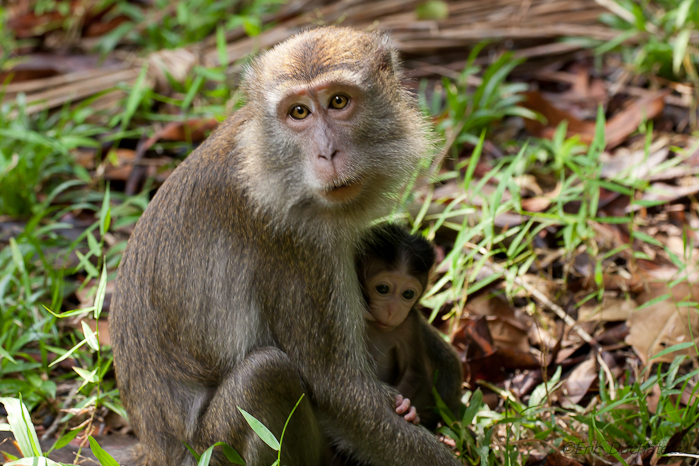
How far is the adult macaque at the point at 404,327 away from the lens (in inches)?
163

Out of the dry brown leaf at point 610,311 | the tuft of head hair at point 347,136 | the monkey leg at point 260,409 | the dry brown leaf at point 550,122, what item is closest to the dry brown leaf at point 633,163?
the dry brown leaf at point 550,122

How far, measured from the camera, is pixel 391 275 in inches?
163

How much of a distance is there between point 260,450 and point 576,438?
Result: 1787mm

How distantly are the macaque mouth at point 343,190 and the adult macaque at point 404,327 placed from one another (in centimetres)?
69

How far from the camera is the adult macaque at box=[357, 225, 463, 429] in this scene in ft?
13.6

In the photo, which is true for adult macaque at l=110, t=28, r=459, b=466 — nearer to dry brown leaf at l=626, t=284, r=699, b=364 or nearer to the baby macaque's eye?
the baby macaque's eye

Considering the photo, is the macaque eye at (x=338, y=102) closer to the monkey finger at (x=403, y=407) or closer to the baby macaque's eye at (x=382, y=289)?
the baby macaque's eye at (x=382, y=289)

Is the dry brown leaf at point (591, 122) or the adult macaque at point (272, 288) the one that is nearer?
the adult macaque at point (272, 288)

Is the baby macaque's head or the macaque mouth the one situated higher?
the macaque mouth

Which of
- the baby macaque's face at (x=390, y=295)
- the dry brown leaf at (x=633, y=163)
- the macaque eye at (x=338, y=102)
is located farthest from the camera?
the dry brown leaf at (x=633, y=163)

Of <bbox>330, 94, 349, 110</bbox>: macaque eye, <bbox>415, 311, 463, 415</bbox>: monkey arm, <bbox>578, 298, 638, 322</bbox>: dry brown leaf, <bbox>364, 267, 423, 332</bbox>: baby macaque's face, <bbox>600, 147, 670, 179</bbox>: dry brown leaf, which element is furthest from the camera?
<bbox>600, 147, 670, 179</bbox>: dry brown leaf

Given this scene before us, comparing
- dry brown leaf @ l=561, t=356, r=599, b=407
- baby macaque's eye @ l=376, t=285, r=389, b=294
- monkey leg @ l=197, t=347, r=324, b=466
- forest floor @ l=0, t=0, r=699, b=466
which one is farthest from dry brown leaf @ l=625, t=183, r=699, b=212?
monkey leg @ l=197, t=347, r=324, b=466

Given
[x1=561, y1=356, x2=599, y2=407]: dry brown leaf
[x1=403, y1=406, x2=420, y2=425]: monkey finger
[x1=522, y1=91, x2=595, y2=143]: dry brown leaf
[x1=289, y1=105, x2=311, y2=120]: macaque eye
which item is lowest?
[x1=561, y1=356, x2=599, y2=407]: dry brown leaf

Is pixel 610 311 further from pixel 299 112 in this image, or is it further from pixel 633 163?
pixel 299 112
